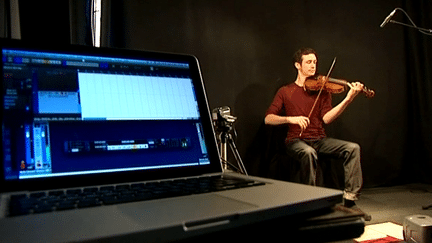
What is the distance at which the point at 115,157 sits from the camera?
642mm

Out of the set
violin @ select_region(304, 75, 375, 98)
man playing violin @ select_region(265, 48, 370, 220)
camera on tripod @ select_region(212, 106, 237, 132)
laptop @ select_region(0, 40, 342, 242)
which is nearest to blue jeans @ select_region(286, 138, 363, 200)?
man playing violin @ select_region(265, 48, 370, 220)

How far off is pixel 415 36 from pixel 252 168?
7.29 feet

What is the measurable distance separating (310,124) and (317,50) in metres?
0.85

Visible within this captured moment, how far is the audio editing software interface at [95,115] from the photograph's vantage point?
0.58 metres

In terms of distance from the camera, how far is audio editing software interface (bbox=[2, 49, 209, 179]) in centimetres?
58

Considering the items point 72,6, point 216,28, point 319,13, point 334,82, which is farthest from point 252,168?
point 72,6

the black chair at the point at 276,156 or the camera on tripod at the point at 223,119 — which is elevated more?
the camera on tripod at the point at 223,119

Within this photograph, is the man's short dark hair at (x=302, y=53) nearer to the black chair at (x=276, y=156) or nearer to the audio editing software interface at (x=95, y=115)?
the black chair at (x=276, y=156)

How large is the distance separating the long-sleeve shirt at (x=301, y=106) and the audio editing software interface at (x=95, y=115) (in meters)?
2.00

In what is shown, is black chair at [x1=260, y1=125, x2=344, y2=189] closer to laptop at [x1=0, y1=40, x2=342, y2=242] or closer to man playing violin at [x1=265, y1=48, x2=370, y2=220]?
man playing violin at [x1=265, y1=48, x2=370, y2=220]

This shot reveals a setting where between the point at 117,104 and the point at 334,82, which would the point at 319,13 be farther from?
the point at 117,104

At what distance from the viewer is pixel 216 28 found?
2795 mm

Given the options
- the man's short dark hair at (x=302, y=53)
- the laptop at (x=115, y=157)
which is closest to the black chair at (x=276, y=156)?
the man's short dark hair at (x=302, y=53)

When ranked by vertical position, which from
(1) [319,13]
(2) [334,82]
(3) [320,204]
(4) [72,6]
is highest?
(1) [319,13]
